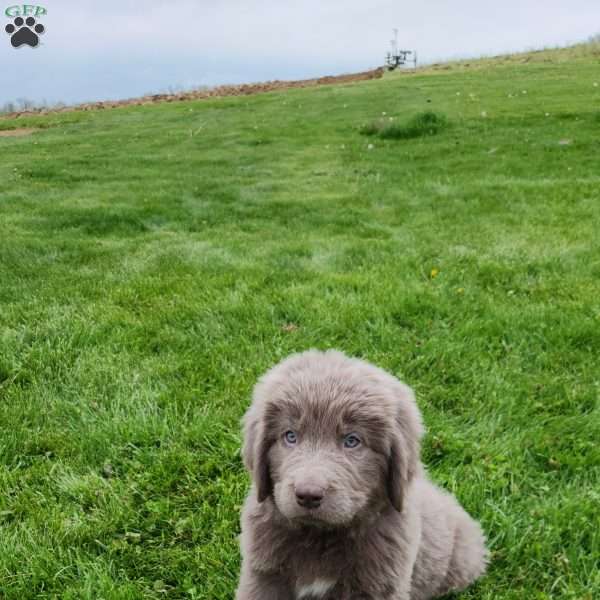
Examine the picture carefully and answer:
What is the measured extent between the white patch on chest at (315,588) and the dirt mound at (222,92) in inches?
1172

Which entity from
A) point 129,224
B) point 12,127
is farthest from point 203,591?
point 12,127

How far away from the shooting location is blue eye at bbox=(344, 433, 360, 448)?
94.2 inches

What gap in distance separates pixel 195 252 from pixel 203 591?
5.11m

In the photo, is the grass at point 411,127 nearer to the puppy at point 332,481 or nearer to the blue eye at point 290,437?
the puppy at point 332,481

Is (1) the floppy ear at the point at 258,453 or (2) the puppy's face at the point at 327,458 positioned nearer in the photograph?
(2) the puppy's face at the point at 327,458

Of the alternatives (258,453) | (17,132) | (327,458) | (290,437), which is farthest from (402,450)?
(17,132)

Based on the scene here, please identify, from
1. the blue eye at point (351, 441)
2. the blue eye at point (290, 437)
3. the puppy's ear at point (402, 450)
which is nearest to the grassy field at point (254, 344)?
the puppy's ear at point (402, 450)

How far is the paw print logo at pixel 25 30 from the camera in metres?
21.2

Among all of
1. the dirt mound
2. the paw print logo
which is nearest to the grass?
the paw print logo

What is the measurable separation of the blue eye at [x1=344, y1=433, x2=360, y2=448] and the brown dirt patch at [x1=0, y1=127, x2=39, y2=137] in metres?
22.3

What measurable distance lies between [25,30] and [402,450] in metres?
23.8

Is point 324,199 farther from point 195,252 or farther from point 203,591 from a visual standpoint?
point 203,591

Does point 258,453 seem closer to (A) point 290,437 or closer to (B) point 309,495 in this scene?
(A) point 290,437

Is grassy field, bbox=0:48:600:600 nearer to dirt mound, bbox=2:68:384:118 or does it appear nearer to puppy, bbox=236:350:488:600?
puppy, bbox=236:350:488:600
